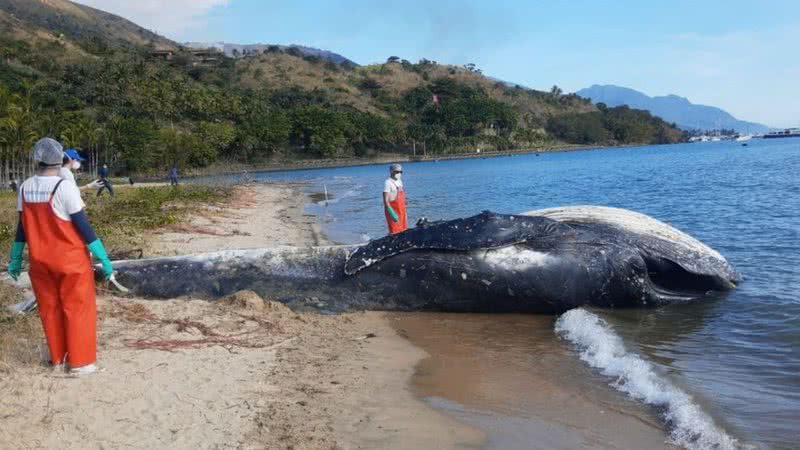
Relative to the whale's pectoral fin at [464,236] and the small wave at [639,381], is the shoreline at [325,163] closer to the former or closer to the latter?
the whale's pectoral fin at [464,236]

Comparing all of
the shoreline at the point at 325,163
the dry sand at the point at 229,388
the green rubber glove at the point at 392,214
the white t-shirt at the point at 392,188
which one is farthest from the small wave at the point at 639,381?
the shoreline at the point at 325,163

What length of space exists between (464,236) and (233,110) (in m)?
109

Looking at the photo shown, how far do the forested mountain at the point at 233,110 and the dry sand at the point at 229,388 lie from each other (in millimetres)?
47894

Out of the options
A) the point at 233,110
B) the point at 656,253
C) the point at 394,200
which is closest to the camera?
the point at 656,253

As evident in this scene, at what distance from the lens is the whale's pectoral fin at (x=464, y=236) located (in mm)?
7926

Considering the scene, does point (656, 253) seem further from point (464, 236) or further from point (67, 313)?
point (67, 313)

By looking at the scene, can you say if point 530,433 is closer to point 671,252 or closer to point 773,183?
point 671,252

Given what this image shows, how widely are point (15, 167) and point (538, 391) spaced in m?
57.5

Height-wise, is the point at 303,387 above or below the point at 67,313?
below

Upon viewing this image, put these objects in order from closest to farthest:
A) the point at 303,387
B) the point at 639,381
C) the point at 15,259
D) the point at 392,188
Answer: the point at 303,387
the point at 15,259
the point at 639,381
the point at 392,188

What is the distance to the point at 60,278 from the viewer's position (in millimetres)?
5176

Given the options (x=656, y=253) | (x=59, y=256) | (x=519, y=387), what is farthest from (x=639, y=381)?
(x=59, y=256)

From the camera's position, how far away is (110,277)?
18.7 ft

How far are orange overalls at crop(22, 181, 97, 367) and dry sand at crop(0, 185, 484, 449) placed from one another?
1.00ft
